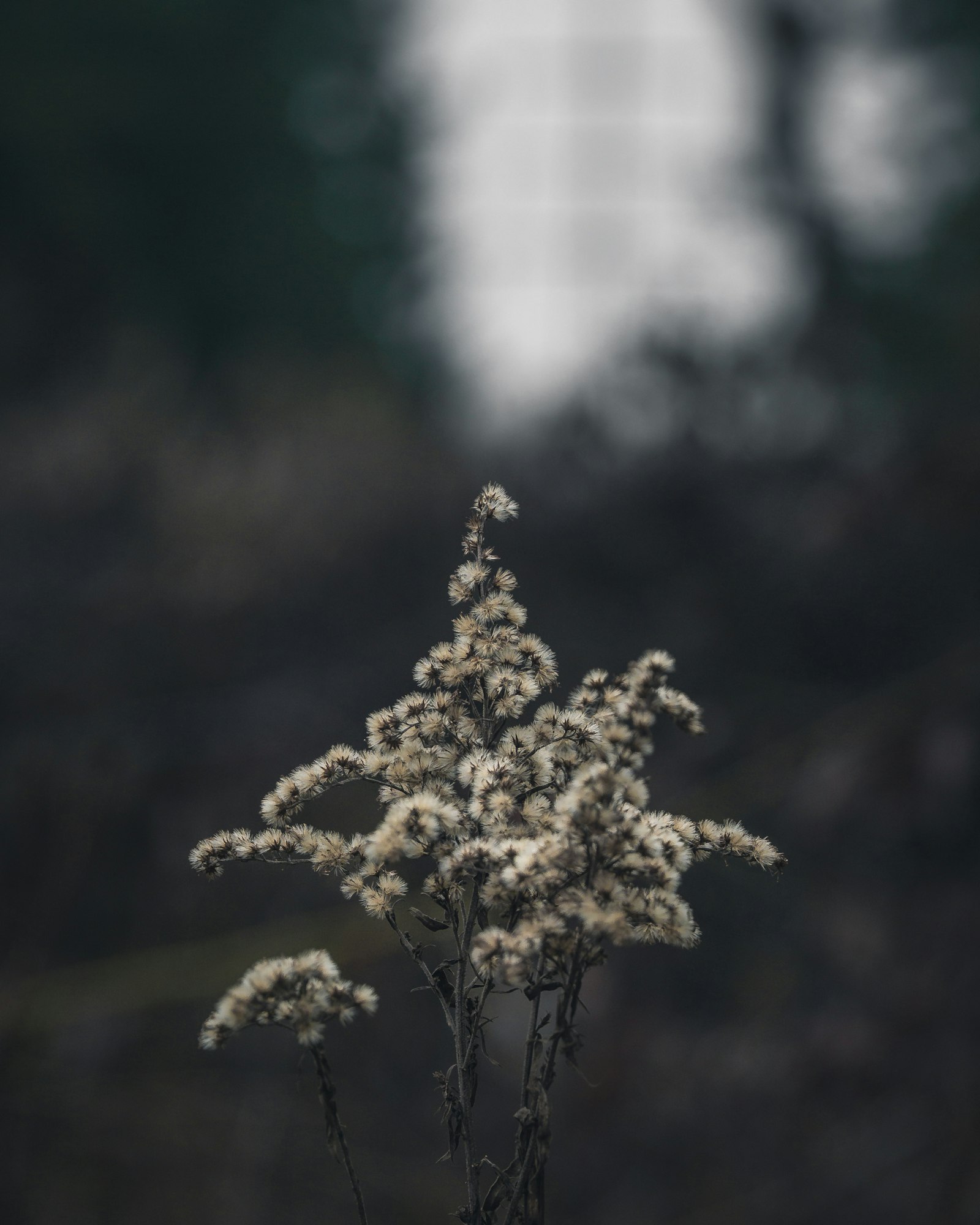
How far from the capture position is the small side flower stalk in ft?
2.57

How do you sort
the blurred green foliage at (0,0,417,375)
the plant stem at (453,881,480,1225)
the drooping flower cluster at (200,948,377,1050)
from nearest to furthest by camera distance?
the drooping flower cluster at (200,948,377,1050)
the plant stem at (453,881,480,1225)
the blurred green foliage at (0,0,417,375)

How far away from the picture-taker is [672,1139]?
2.94 meters

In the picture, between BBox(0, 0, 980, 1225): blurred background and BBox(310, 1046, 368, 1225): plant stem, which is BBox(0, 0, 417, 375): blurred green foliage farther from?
BBox(310, 1046, 368, 1225): plant stem

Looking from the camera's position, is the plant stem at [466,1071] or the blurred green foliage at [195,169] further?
the blurred green foliage at [195,169]

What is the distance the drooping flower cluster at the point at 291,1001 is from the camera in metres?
0.75

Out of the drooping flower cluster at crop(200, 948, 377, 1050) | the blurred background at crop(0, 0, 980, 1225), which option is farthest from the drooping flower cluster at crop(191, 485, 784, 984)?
the blurred background at crop(0, 0, 980, 1225)

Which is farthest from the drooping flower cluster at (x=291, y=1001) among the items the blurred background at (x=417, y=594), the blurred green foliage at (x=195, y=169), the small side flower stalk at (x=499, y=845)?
the blurred green foliage at (x=195, y=169)

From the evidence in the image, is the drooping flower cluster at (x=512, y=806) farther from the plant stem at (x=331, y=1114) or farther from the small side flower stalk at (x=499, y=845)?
the plant stem at (x=331, y=1114)

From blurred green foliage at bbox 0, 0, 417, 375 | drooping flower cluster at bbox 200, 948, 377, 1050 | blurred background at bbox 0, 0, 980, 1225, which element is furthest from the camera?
blurred green foliage at bbox 0, 0, 417, 375

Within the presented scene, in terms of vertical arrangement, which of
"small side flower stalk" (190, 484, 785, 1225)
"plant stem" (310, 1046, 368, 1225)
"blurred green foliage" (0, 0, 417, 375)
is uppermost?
"blurred green foliage" (0, 0, 417, 375)

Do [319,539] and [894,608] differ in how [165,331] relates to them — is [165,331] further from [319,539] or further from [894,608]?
[894,608]

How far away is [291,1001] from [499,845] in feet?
0.84

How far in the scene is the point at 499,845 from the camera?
84cm

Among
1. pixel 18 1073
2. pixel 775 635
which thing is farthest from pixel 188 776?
pixel 775 635
